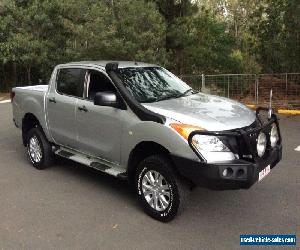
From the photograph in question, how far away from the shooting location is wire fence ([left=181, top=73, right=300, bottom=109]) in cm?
1285

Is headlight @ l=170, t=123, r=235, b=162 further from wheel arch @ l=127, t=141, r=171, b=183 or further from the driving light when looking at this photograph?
wheel arch @ l=127, t=141, r=171, b=183

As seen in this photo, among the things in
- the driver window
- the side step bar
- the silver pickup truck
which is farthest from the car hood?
the side step bar

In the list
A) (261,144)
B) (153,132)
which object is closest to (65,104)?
(153,132)

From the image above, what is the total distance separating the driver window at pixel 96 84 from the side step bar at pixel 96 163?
869 millimetres

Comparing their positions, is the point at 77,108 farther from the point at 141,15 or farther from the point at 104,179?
the point at 141,15

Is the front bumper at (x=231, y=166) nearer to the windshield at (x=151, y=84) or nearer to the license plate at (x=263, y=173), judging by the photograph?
the license plate at (x=263, y=173)

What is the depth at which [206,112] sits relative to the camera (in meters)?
4.66

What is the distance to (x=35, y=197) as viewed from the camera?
5.49 metres

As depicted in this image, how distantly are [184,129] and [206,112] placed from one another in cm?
47

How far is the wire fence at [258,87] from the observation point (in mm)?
12848

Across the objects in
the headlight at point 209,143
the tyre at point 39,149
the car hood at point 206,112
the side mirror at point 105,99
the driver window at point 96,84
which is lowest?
the tyre at point 39,149

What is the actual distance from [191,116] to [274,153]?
1.14 meters

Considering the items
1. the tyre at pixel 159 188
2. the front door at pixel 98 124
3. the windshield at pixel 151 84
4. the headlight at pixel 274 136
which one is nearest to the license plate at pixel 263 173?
the headlight at pixel 274 136

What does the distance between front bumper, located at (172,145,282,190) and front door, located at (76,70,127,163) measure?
1.13m
